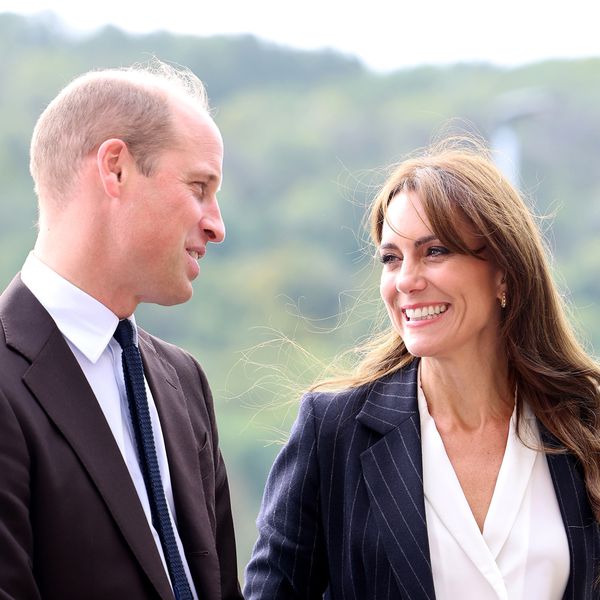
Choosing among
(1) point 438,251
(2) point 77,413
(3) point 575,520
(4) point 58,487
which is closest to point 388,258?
(1) point 438,251

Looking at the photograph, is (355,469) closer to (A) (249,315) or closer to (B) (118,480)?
(B) (118,480)

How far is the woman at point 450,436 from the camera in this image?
3041 mm

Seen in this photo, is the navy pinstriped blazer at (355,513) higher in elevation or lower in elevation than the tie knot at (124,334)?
lower

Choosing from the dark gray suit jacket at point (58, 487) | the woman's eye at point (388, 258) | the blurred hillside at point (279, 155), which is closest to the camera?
the dark gray suit jacket at point (58, 487)

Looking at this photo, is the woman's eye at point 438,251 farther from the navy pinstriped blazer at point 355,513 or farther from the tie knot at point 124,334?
the tie knot at point 124,334

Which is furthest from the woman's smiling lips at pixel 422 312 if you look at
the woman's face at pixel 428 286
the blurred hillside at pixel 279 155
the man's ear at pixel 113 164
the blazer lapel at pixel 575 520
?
the blurred hillside at pixel 279 155

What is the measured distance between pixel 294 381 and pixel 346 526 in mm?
495

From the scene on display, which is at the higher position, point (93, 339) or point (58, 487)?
point (93, 339)

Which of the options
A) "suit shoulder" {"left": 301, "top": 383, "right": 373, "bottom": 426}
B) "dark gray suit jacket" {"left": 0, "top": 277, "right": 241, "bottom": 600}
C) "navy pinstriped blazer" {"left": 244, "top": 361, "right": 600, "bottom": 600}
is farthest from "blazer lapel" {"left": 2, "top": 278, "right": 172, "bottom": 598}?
"suit shoulder" {"left": 301, "top": 383, "right": 373, "bottom": 426}

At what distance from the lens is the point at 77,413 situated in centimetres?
239

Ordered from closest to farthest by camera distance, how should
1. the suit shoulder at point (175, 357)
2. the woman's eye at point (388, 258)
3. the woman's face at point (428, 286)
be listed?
the suit shoulder at point (175, 357), the woman's face at point (428, 286), the woman's eye at point (388, 258)

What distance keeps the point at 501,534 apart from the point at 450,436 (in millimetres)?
315

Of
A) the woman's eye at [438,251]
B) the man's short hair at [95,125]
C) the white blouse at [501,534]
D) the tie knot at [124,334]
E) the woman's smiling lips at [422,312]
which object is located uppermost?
the man's short hair at [95,125]

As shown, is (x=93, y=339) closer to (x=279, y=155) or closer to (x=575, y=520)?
(x=575, y=520)
